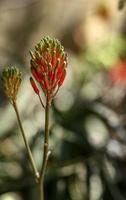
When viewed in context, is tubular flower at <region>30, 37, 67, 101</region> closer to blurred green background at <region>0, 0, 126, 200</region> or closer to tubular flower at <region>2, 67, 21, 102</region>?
tubular flower at <region>2, 67, 21, 102</region>

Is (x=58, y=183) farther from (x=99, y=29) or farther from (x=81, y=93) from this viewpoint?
(x=99, y=29)

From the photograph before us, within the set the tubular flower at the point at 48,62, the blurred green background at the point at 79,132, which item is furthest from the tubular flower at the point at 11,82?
the blurred green background at the point at 79,132

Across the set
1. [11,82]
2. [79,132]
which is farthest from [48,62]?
[79,132]

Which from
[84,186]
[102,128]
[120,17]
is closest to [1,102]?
[102,128]

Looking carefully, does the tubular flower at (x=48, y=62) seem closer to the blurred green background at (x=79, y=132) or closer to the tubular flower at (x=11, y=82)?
the tubular flower at (x=11, y=82)

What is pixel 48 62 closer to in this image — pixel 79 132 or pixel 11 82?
pixel 11 82

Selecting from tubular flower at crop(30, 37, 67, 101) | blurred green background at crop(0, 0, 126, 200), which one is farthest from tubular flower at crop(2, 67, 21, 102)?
blurred green background at crop(0, 0, 126, 200)

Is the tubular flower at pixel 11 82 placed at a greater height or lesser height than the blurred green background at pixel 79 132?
greater
